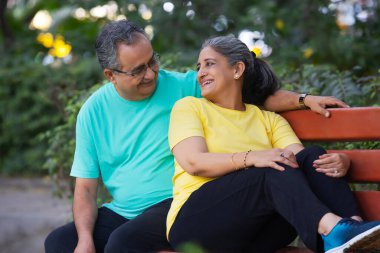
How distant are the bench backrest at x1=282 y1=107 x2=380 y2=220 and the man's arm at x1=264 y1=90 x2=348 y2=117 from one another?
5 cm

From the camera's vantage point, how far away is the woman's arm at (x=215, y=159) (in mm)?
A: 2973

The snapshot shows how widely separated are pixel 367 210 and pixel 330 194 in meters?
0.35

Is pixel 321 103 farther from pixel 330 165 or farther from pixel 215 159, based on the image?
pixel 215 159

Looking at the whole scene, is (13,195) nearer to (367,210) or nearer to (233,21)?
(233,21)

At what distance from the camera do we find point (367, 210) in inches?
128

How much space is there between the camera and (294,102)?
347cm

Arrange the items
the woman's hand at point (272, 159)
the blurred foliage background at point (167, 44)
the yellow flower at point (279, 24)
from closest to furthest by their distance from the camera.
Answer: the woman's hand at point (272, 159)
the blurred foliage background at point (167, 44)
the yellow flower at point (279, 24)

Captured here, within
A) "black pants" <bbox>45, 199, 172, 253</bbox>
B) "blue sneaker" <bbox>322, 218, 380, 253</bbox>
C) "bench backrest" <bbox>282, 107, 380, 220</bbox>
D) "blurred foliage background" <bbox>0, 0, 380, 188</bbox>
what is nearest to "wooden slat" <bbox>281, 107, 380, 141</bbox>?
"bench backrest" <bbox>282, 107, 380, 220</bbox>

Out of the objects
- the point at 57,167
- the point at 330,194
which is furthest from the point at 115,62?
the point at 57,167

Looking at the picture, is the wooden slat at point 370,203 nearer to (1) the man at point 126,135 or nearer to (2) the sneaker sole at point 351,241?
(1) the man at point 126,135

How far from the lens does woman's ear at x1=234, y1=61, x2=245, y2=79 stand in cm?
344

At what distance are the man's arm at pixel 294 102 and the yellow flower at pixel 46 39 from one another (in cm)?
726

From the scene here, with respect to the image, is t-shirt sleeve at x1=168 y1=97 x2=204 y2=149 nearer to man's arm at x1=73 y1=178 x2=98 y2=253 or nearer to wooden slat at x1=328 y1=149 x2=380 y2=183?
man's arm at x1=73 y1=178 x2=98 y2=253

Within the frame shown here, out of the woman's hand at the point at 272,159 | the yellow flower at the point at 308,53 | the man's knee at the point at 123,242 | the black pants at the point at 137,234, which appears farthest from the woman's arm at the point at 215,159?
the yellow flower at the point at 308,53
